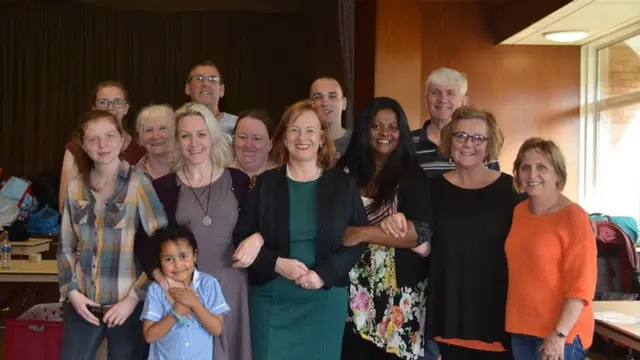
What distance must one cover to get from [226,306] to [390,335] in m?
0.67

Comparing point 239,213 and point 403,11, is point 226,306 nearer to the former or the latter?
point 239,213

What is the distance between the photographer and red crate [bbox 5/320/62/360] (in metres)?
3.90

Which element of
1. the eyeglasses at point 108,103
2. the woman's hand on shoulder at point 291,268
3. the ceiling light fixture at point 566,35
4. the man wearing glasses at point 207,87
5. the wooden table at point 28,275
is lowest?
the wooden table at point 28,275

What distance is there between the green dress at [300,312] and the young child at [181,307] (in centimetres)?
19

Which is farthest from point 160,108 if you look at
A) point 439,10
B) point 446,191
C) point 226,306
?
point 439,10

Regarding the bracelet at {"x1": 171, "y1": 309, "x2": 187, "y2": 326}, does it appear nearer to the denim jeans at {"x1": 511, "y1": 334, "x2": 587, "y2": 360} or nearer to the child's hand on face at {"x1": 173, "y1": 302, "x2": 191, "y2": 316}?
the child's hand on face at {"x1": 173, "y1": 302, "x2": 191, "y2": 316}

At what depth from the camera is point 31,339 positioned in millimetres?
3920

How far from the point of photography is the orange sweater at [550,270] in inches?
96.3

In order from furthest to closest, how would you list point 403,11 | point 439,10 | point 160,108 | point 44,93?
point 44,93 → point 439,10 → point 403,11 → point 160,108

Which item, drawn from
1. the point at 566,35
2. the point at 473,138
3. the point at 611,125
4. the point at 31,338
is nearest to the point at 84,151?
the point at 473,138

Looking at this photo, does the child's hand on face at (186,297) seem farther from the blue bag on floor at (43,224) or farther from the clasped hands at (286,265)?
the blue bag on floor at (43,224)

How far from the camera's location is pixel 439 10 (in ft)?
25.8

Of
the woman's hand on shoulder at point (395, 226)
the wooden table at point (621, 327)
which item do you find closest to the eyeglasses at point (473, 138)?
the woman's hand on shoulder at point (395, 226)

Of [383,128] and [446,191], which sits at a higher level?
[383,128]
